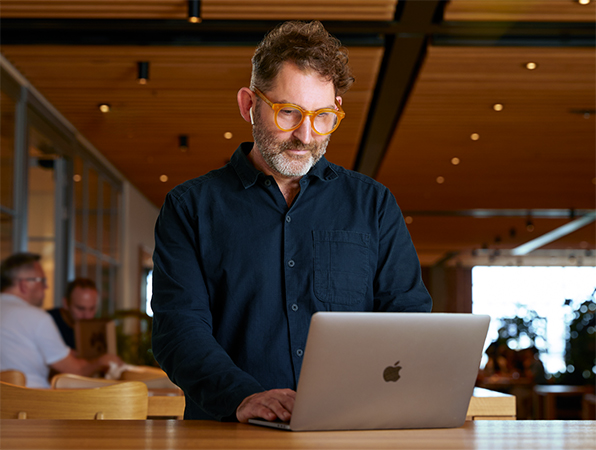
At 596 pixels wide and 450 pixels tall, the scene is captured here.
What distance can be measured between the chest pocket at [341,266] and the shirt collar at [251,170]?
0.56 ft

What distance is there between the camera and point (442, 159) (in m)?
9.01

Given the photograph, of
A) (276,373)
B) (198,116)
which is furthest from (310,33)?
(198,116)

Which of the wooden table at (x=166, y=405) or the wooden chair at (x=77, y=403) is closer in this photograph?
the wooden chair at (x=77, y=403)

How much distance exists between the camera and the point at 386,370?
1208 millimetres

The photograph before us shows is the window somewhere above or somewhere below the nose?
below

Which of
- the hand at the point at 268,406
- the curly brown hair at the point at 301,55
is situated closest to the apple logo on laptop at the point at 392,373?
the hand at the point at 268,406

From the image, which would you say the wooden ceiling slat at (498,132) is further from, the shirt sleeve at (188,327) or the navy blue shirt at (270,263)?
the shirt sleeve at (188,327)

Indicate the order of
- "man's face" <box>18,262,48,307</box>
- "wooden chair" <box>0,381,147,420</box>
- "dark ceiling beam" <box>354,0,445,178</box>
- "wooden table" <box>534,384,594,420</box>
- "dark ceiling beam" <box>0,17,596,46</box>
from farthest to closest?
"wooden table" <box>534,384,594,420</box>, "dark ceiling beam" <box>0,17,596,46</box>, "dark ceiling beam" <box>354,0,445,178</box>, "man's face" <box>18,262,48,307</box>, "wooden chair" <box>0,381,147,420</box>

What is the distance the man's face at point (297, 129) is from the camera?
1.61 m

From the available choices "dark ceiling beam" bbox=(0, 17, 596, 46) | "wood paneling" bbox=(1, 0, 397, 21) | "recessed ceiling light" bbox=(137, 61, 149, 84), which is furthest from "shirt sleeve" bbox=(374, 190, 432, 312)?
"recessed ceiling light" bbox=(137, 61, 149, 84)

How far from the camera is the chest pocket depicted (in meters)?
1.67

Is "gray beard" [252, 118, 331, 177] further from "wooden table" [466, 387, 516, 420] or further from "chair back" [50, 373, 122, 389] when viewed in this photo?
"chair back" [50, 373, 122, 389]

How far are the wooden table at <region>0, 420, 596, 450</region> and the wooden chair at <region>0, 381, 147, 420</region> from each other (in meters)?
0.71

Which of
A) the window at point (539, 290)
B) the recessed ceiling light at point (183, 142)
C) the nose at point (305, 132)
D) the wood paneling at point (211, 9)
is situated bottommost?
the window at point (539, 290)
